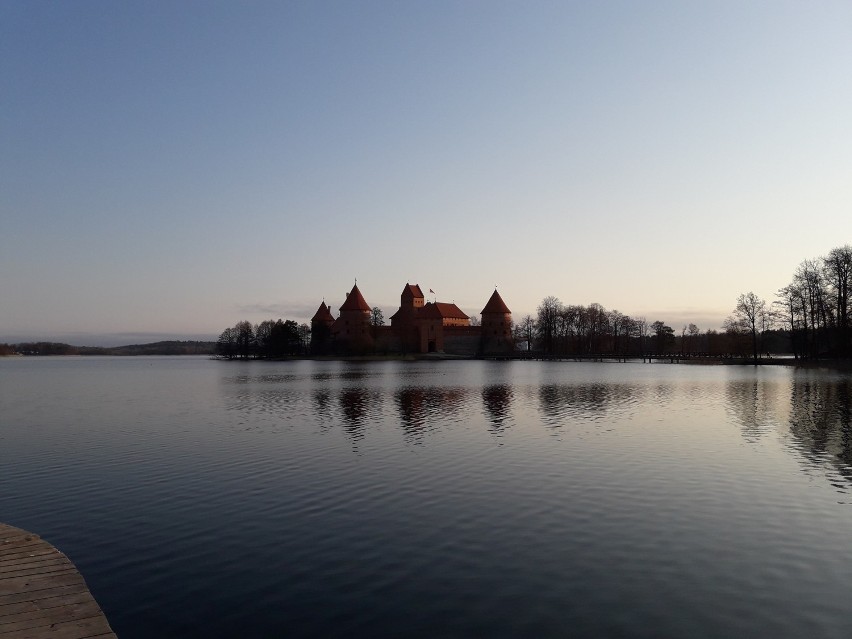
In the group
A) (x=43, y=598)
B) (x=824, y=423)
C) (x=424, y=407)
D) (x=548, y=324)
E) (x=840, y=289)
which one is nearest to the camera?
(x=43, y=598)

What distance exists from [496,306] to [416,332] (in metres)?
21.4

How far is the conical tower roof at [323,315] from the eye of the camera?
162300mm

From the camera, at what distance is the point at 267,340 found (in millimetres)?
155375

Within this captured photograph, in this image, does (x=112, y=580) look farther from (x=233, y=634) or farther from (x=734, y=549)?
(x=734, y=549)

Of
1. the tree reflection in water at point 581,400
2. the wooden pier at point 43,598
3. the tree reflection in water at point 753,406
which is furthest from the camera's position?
the tree reflection in water at point 581,400

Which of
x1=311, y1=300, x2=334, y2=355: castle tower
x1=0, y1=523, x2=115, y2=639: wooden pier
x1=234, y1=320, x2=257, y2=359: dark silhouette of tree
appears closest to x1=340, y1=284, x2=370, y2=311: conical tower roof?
x1=311, y1=300, x2=334, y2=355: castle tower

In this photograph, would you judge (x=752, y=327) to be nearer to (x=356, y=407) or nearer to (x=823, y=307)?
(x=823, y=307)

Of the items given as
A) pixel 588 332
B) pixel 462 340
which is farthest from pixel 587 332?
pixel 462 340

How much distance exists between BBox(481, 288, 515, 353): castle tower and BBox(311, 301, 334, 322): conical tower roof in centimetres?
4228

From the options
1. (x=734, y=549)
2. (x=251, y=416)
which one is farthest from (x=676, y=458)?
(x=251, y=416)

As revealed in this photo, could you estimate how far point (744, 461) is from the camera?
58.0 ft

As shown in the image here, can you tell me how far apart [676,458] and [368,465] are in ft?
30.8

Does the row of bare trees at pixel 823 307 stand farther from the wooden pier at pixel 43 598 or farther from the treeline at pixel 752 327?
the wooden pier at pixel 43 598

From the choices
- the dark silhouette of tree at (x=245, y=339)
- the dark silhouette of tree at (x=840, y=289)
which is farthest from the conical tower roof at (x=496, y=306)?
the dark silhouette of tree at (x=840, y=289)
